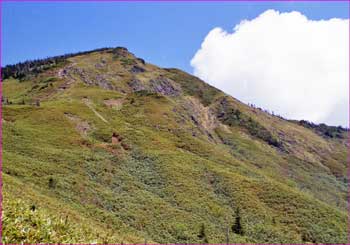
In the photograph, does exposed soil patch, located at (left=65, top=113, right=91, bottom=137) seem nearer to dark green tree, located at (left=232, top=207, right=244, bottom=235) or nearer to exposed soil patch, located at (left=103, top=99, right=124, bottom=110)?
exposed soil patch, located at (left=103, top=99, right=124, bottom=110)

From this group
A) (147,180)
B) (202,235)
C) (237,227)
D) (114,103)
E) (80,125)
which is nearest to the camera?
(202,235)

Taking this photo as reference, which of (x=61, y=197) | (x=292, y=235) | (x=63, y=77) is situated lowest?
(x=292, y=235)

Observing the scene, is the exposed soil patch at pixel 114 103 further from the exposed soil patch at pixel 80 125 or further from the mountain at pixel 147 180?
the exposed soil patch at pixel 80 125

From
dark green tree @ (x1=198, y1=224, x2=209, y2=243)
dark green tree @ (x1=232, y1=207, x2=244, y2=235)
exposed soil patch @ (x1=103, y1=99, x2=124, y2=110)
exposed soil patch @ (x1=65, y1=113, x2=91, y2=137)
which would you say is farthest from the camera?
exposed soil patch @ (x1=103, y1=99, x2=124, y2=110)

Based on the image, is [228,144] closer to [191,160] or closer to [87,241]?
[191,160]

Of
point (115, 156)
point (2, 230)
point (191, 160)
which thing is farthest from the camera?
point (191, 160)

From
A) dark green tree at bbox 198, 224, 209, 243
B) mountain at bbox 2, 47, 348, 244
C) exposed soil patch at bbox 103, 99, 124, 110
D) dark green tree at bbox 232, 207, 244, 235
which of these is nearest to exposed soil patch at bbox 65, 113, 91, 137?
mountain at bbox 2, 47, 348, 244

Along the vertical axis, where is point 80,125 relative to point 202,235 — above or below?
above

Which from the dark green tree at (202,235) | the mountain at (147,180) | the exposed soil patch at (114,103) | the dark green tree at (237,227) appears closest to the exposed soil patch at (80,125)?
the mountain at (147,180)

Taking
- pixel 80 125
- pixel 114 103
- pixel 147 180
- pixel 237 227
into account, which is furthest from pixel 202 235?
pixel 114 103

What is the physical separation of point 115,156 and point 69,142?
11.1 metres

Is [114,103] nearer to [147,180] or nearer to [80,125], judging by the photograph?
[80,125]

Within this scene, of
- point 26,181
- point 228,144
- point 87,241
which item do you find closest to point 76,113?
point 26,181

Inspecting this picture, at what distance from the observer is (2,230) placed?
8.89m
